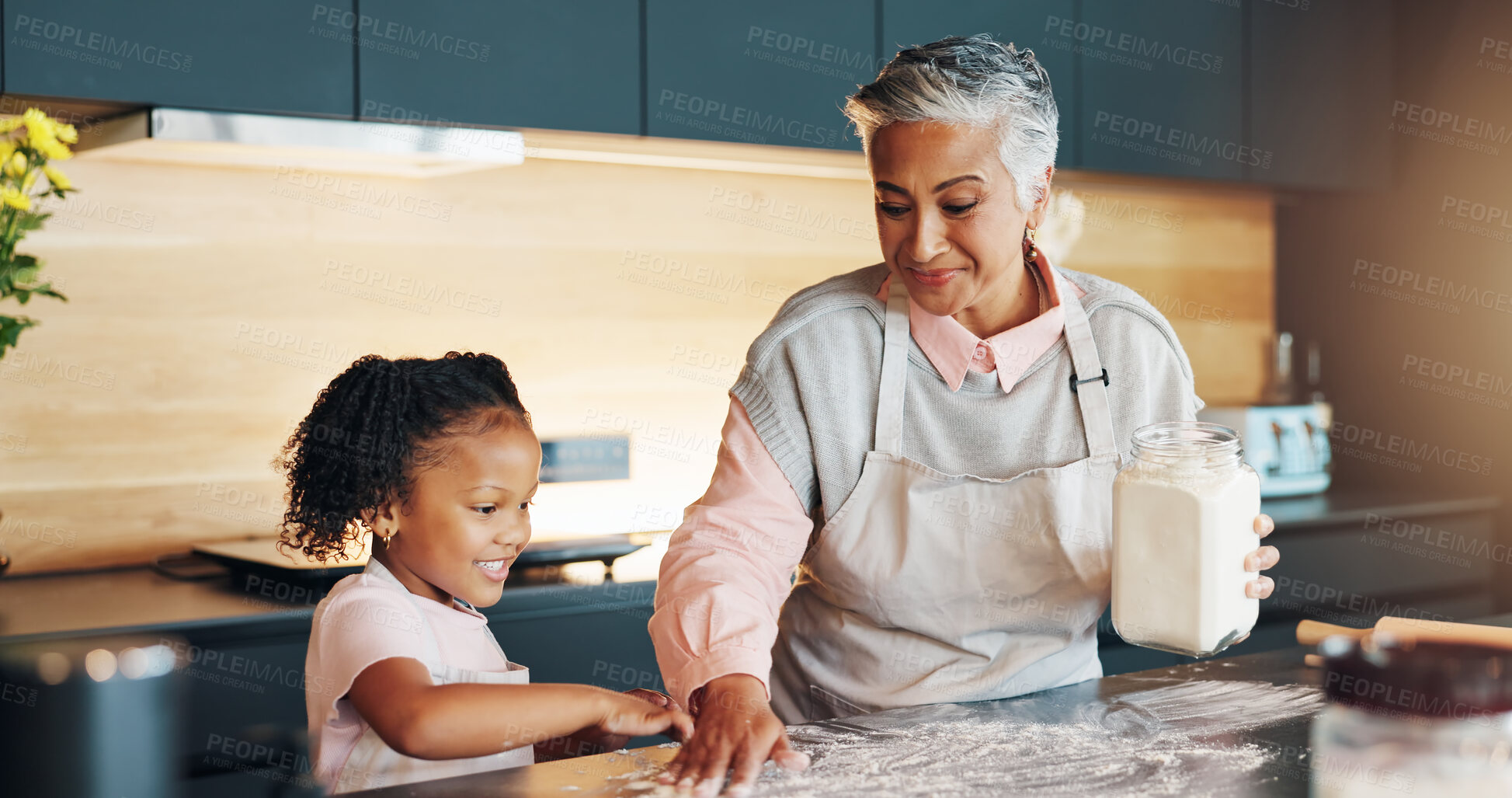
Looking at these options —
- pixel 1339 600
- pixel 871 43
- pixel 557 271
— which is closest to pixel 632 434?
pixel 557 271

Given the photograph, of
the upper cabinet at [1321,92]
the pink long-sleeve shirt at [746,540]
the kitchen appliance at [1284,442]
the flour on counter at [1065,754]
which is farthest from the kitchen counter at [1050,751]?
the upper cabinet at [1321,92]

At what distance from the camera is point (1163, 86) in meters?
2.72

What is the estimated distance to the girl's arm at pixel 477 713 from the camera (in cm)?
97

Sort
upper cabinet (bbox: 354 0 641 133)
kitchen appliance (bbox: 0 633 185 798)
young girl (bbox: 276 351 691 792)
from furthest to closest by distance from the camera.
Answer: upper cabinet (bbox: 354 0 641 133)
kitchen appliance (bbox: 0 633 185 798)
young girl (bbox: 276 351 691 792)

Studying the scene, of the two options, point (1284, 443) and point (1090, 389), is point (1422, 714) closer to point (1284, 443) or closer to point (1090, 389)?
point (1090, 389)

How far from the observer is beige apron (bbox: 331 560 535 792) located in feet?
3.38

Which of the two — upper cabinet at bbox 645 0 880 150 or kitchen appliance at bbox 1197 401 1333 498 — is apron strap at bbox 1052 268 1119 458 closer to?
upper cabinet at bbox 645 0 880 150

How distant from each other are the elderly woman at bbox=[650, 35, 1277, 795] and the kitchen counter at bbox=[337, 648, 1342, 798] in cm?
15

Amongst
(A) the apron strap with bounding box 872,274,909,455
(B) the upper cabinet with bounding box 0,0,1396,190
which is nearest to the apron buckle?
(A) the apron strap with bounding box 872,274,909,455

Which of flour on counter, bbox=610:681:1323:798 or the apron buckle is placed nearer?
flour on counter, bbox=610:681:1323:798

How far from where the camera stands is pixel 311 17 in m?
1.86

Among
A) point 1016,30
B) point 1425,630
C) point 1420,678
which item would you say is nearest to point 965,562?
point 1425,630

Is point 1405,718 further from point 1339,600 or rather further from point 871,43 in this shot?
point 1339,600

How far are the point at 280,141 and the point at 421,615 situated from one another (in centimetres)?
103
